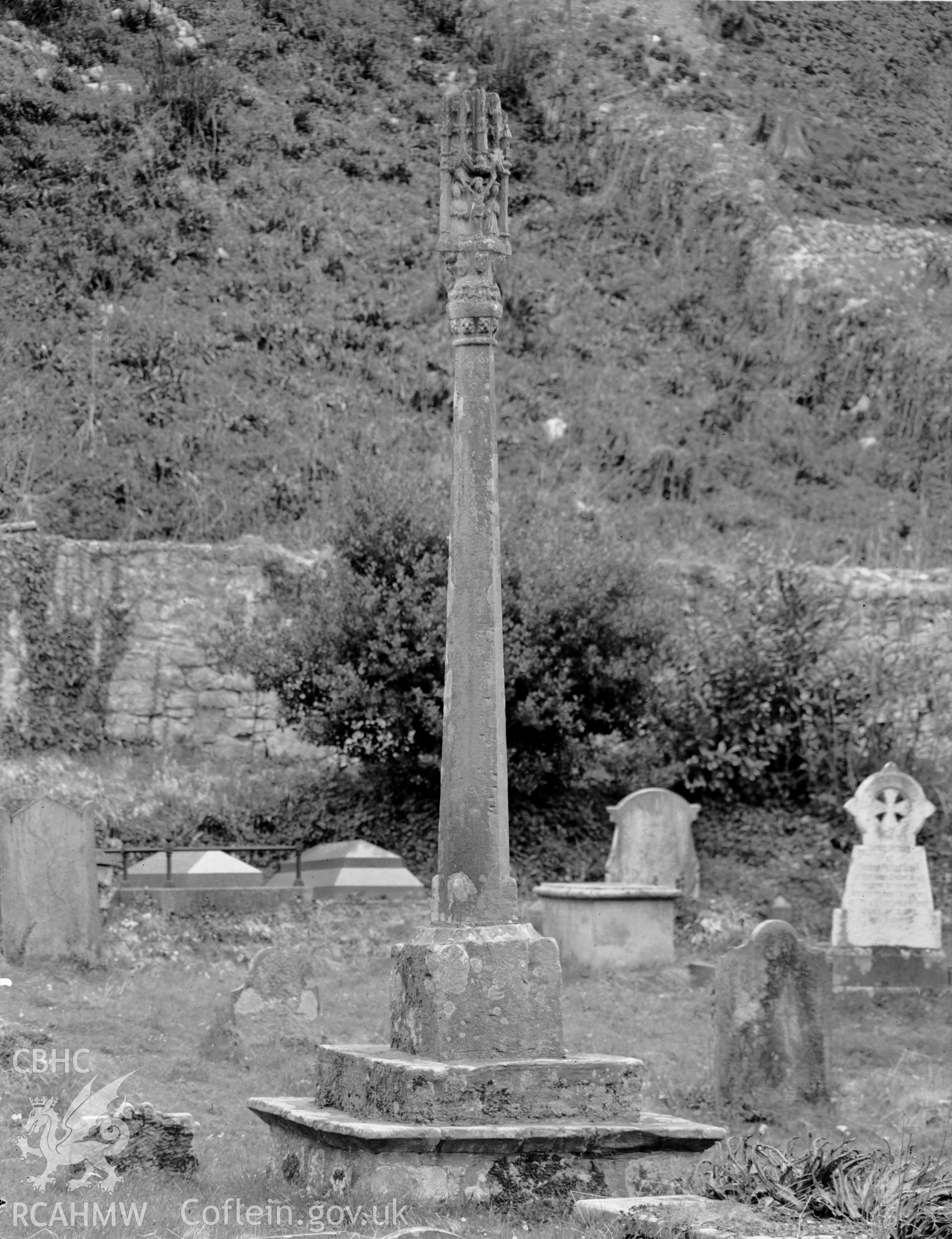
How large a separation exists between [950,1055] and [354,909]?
4685 mm

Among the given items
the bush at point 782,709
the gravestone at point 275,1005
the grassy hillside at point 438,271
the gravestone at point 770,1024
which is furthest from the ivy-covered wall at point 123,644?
the gravestone at point 770,1024

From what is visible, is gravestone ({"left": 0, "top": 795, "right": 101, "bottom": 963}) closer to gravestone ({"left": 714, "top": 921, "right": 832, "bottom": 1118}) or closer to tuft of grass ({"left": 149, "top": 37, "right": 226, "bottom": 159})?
gravestone ({"left": 714, "top": 921, "right": 832, "bottom": 1118})

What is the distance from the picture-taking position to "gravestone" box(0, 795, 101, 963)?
10.6 m

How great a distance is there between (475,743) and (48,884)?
5298mm

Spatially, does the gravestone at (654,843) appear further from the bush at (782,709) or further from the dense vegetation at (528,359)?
the bush at (782,709)

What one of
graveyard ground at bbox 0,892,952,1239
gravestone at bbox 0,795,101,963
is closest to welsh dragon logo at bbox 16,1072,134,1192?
graveyard ground at bbox 0,892,952,1239

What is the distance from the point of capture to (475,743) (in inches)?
251

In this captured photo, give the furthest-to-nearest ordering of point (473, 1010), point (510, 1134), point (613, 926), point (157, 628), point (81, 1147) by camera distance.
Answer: point (157, 628), point (613, 926), point (473, 1010), point (81, 1147), point (510, 1134)

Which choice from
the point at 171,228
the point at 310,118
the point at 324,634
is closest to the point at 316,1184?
the point at 324,634

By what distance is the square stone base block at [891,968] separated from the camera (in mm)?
12445

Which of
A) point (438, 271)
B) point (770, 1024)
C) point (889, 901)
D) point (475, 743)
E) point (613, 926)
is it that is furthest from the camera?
point (438, 271)

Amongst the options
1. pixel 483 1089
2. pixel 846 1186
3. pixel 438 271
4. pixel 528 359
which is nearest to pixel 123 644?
pixel 528 359

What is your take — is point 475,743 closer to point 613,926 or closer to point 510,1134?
point 510,1134

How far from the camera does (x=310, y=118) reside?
30703 mm
